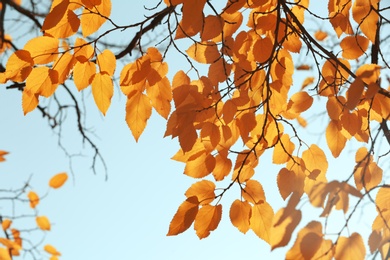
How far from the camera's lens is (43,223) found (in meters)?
3.66

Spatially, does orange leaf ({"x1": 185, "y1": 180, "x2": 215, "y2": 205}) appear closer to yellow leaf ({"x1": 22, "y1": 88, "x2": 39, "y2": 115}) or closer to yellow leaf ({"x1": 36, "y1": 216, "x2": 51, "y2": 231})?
yellow leaf ({"x1": 22, "y1": 88, "x2": 39, "y2": 115})

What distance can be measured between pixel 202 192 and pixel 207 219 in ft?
0.20

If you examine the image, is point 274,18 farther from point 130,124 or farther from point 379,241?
point 379,241

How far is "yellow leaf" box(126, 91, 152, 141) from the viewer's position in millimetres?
1222

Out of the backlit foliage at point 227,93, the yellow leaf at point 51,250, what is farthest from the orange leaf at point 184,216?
the yellow leaf at point 51,250

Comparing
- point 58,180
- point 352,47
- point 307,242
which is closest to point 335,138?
point 352,47

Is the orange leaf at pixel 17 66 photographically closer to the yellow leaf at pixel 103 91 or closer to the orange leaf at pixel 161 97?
the yellow leaf at pixel 103 91

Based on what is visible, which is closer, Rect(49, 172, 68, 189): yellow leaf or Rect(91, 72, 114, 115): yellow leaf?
Rect(91, 72, 114, 115): yellow leaf

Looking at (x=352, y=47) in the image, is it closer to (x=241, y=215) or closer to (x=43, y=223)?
(x=241, y=215)

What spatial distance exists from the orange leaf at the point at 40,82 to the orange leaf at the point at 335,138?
64 cm

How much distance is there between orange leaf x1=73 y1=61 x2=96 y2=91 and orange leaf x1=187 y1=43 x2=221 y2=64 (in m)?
0.24

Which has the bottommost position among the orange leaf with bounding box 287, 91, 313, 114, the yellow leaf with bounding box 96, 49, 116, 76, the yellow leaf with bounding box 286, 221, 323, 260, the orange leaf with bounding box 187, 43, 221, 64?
the yellow leaf with bounding box 286, 221, 323, 260

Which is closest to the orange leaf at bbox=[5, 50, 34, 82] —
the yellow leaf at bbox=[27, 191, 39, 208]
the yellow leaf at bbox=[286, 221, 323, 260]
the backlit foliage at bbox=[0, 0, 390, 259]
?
the backlit foliage at bbox=[0, 0, 390, 259]

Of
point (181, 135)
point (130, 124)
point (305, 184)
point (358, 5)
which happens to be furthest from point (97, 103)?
point (358, 5)
